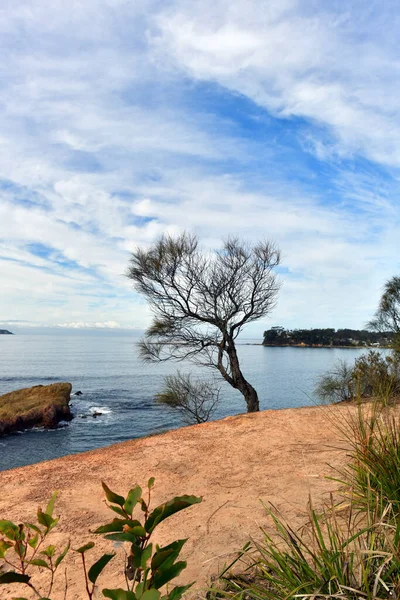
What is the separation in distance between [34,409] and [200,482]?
18.2m

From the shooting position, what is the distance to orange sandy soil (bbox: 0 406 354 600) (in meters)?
3.08

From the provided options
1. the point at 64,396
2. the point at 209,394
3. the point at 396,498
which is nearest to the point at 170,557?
the point at 396,498

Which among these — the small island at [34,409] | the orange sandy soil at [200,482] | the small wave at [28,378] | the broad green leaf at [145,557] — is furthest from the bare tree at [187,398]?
the small wave at [28,378]

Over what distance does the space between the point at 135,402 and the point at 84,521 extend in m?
24.0

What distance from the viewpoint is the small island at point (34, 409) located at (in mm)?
19234

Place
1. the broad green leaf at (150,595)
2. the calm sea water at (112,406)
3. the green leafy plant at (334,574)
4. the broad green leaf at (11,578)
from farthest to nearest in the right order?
1. the calm sea water at (112,406)
2. the green leafy plant at (334,574)
3. the broad green leaf at (11,578)
4. the broad green leaf at (150,595)

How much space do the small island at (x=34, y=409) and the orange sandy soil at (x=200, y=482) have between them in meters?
14.4

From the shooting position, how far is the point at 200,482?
15.4 feet

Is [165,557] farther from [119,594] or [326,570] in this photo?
[326,570]

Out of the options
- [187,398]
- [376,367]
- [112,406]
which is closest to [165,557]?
[376,367]

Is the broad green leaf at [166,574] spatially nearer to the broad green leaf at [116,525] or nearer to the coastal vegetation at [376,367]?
the broad green leaf at [116,525]

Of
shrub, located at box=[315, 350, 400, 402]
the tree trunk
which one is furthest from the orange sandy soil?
the tree trunk

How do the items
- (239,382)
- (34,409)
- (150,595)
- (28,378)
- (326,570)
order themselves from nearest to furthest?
(150,595), (326,570), (239,382), (34,409), (28,378)

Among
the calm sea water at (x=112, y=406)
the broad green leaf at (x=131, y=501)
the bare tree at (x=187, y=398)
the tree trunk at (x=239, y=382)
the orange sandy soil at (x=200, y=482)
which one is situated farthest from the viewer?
the bare tree at (x=187, y=398)
